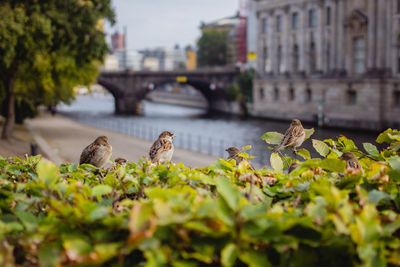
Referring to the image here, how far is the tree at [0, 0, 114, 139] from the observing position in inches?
936

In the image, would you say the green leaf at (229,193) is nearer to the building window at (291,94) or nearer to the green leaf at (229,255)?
the green leaf at (229,255)

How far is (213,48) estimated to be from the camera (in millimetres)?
117812

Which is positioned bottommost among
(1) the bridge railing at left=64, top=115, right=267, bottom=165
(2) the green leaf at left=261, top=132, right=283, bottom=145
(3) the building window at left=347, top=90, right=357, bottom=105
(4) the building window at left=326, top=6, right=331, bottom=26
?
(1) the bridge railing at left=64, top=115, right=267, bottom=165

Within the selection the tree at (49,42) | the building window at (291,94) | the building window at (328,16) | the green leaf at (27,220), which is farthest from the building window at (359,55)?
the green leaf at (27,220)

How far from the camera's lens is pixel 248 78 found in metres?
75.6

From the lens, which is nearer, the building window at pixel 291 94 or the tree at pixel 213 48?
the building window at pixel 291 94

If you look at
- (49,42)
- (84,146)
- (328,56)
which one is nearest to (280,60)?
(328,56)

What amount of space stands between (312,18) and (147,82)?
32.2 meters

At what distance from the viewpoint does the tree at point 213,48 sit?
384ft

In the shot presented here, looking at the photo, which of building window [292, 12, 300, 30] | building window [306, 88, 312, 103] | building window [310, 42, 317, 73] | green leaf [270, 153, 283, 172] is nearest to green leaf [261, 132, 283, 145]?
green leaf [270, 153, 283, 172]

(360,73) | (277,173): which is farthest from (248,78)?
(277,173)

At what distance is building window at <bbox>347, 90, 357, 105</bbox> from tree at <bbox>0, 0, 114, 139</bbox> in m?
24.6

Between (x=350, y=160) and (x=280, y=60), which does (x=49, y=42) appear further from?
(x=280, y=60)

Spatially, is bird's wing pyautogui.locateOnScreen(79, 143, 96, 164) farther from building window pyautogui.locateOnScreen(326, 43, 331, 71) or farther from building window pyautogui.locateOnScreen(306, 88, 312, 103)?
building window pyautogui.locateOnScreen(306, 88, 312, 103)
